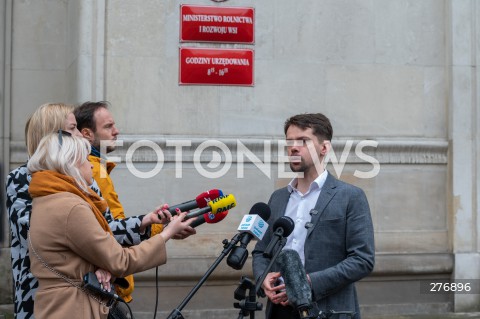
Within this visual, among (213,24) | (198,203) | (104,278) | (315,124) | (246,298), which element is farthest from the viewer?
(213,24)

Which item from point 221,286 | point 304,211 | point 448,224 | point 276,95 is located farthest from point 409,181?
point 304,211

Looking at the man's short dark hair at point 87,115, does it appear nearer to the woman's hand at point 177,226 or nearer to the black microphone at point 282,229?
the woman's hand at point 177,226

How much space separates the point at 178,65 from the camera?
26.2 feet

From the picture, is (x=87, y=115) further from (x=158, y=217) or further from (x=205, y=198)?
(x=205, y=198)

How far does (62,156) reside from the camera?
384 centimetres

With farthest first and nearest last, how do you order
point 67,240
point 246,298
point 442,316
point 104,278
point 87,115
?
point 442,316 → point 87,115 → point 246,298 → point 104,278 → point 67,240

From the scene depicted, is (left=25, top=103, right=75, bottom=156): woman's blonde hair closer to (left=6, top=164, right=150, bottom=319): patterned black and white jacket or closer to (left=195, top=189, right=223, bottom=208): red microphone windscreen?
(left=6, top=164, right=150, bottom=319): patterned black and white jacket

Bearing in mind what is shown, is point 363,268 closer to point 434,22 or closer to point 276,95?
point 276,95

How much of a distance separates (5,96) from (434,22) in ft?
14.9
